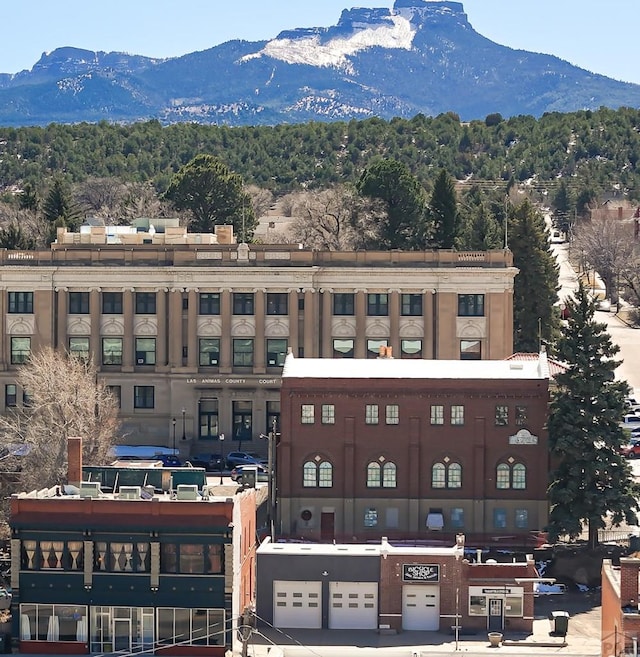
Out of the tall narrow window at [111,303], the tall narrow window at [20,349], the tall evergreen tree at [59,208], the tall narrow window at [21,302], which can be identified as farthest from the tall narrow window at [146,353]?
the tall evergreen tree at [59,208]

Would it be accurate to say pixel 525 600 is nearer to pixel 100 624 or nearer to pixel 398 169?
pixel 100 624

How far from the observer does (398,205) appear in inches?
6230

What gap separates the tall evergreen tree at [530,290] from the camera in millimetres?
139375

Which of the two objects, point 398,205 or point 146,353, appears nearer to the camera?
→ point 146,353

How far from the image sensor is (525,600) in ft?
269

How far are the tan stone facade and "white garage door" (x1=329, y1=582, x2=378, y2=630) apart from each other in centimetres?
4228

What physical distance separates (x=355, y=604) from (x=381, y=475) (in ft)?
50.8

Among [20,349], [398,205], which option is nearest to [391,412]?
[20,349]

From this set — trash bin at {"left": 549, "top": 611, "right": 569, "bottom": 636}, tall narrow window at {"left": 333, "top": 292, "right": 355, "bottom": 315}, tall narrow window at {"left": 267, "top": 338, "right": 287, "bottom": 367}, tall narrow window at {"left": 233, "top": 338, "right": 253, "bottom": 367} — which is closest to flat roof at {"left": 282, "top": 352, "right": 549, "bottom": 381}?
trash bin at {"left": 549, "top": 611, "right": 569, "bottom": 636}

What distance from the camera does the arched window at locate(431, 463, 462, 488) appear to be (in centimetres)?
9662

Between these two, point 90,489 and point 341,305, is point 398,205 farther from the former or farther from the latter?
point 90,489

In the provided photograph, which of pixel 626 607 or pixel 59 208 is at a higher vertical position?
pixel 59 208

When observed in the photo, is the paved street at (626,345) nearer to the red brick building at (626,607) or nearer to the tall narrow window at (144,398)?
the tall narrow window at (144,398)

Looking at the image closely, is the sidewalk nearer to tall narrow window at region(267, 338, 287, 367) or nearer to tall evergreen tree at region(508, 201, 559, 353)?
tall narrow window at region(267, 338, 287, 367)
